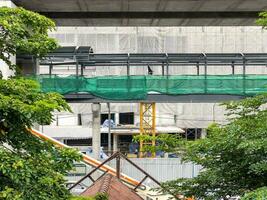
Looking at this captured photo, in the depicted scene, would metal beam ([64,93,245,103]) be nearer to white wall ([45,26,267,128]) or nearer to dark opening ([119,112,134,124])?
white wall ([45,26,267,128])

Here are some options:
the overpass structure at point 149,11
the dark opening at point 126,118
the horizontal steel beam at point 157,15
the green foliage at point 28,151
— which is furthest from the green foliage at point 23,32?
the dark opening at point 126,118

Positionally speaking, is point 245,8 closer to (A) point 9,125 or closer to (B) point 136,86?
(B) point 136,86

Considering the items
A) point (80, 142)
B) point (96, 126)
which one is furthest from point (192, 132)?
point (96, 126)

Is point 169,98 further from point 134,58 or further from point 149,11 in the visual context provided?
point 149,11

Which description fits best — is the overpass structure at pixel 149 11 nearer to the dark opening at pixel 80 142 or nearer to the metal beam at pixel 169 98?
the metal beam at pixel 169 98

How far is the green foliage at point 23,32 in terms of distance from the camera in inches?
222

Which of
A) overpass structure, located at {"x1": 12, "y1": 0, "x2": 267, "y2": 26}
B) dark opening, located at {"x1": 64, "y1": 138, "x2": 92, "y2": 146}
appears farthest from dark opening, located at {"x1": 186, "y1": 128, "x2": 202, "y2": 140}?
overpass structure, located at {"x1": 12, "y1": 0, "x2": 267, "y2": 26}

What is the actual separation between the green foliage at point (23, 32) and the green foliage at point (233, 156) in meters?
2.64

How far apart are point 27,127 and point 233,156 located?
3.33 metres

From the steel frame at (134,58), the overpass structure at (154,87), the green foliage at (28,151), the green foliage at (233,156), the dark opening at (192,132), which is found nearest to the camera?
the green foliage at (28,151)

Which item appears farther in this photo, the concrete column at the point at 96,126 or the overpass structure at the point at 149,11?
the concrete column at the point at 96,126

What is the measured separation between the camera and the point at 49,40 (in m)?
6.07

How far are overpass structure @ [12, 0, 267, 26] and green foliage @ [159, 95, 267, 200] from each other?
9759 millimetres

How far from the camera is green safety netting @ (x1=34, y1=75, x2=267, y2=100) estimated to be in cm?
2161
